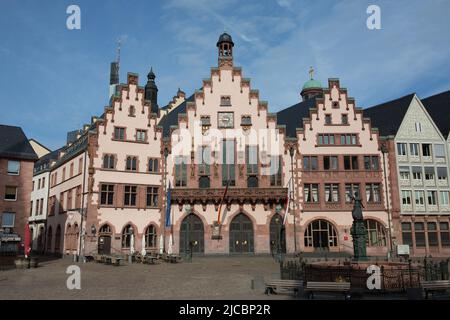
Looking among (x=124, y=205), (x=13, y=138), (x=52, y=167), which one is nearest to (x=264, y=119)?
(x=124, y=205)

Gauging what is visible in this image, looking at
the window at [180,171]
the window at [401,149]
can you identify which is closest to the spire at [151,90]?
the window at [180,171]

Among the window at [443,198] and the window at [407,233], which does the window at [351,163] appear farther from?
the window at [443,198]

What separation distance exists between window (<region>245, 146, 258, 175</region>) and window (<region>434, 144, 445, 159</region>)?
69.6ft

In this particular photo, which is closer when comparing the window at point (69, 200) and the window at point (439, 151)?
the window at point (439, 151)

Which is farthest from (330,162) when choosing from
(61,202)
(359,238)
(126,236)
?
(61,202)

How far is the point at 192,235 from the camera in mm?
45969

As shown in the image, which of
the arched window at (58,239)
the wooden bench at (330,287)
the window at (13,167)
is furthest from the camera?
the arched window at (58,239)

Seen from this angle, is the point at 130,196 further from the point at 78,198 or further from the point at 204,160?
the point at 204,160

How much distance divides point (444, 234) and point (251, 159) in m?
23.5

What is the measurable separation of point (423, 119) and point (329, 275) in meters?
35.5

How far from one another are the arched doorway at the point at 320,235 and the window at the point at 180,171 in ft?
49.1

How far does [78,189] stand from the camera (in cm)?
4678

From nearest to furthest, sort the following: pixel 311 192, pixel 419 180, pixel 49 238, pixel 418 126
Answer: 1. pixel 311 192
2. pixel 419 180
3. pixel 418 126
4. pixel 49 238

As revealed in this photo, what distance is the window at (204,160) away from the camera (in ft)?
156
